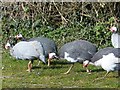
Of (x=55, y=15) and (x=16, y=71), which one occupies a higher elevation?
(x=55, y=15)

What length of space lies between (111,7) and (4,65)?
3.96 m

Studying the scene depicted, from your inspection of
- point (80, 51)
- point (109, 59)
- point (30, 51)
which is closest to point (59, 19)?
point (30, 51)

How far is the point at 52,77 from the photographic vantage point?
805 centimetres

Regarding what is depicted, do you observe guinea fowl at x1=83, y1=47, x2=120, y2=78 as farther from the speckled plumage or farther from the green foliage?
the green foliage

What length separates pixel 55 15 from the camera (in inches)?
493

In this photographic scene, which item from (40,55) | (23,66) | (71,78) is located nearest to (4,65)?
(23,66)

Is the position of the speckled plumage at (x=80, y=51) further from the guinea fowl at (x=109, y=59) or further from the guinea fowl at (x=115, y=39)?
the guinea fowl at (x=115, y=39)

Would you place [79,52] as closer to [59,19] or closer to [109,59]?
[109,59]

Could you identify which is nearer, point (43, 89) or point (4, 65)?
point (43, 89)

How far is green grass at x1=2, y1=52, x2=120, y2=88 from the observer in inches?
295

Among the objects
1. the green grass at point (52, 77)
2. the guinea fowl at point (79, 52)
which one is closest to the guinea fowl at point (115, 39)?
the green grass at point (52, 77)

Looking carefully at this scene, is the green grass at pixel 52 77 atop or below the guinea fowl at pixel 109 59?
below

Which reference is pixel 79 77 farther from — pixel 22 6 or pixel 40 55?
pixel 22 6

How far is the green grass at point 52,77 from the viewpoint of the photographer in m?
7.48
